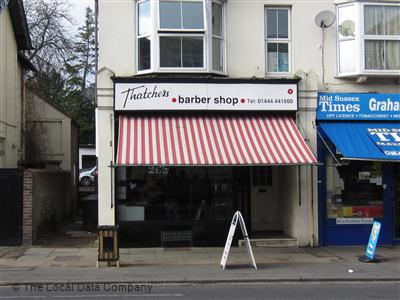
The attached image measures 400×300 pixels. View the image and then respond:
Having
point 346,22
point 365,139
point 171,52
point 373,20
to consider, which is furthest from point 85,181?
point 365,139

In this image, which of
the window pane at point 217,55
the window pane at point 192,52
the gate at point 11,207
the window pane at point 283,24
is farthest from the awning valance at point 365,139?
the gate at point 11,207

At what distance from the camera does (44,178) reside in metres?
16.4

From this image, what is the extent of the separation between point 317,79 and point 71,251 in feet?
24.5

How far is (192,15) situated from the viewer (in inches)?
568

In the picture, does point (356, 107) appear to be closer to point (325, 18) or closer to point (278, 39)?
point (325, 18)

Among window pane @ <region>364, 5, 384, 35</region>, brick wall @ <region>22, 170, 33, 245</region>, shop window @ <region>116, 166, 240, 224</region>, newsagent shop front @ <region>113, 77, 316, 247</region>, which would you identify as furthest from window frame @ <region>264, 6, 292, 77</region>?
brick wall @ <region>22, 170, 33, 245</region>

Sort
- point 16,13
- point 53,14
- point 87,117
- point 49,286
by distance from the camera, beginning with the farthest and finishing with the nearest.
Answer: point 87,117, point 53,14, point 16,13, point 49,286

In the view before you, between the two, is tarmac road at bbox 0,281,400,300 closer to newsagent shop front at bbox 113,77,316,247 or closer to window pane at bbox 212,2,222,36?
newsagent shop front at bbox 113,77,316,247

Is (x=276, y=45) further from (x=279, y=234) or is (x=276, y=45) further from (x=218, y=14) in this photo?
(x=279, y=234)

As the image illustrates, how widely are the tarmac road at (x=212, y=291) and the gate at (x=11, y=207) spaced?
4910 millimetres

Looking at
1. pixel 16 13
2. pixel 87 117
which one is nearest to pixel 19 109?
pixel 16 13

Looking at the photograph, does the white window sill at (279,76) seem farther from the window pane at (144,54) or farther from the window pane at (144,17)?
the window pane at (144,17)

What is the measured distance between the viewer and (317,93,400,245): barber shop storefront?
14.8m

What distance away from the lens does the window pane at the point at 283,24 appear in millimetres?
15125
